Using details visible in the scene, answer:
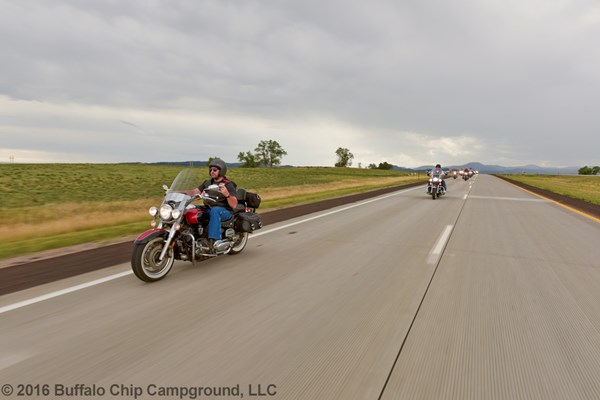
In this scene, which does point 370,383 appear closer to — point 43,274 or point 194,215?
point 194,215

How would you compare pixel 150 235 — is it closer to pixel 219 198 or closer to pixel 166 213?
pixel 166 213

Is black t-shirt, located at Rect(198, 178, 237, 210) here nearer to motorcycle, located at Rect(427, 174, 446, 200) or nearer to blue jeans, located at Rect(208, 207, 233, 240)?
blue jeans, located at Rect(208, 207, 233, 240)

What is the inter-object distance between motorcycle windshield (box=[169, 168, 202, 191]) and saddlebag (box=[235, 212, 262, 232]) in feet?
3.34

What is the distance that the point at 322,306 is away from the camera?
3889 millimetres

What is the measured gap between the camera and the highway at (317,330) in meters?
2.44

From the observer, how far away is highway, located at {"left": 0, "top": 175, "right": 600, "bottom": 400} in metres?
2.44

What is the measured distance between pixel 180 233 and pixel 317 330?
9.35ft

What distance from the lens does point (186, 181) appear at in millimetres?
5605

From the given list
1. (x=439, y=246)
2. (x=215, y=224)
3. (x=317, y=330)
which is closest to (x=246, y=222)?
(x=215, y=224)

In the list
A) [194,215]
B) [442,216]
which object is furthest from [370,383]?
Answer: [442,216]

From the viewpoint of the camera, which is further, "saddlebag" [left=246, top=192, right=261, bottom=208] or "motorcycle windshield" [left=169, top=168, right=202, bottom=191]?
"saddlebag" [left=246, top=192, right=261, bottom=208]

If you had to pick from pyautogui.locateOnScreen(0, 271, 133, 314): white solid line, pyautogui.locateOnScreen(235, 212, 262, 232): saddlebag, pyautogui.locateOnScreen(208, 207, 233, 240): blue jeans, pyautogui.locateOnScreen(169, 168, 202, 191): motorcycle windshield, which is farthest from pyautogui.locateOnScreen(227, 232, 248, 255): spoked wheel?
pyautogui.locateOnScreen(0, 271, 133, 314): white solid line

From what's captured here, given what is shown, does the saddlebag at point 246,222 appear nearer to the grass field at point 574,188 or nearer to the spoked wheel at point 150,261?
the spoked wheel at point 150,261

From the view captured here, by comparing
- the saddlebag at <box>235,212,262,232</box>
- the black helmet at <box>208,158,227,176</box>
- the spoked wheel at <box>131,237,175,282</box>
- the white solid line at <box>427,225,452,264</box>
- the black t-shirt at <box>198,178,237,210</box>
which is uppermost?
the black helmet at <box>208,158,227,176</box>
